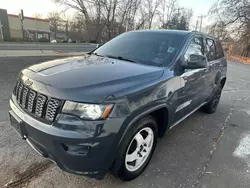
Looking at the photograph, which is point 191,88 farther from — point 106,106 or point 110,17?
point 110,17

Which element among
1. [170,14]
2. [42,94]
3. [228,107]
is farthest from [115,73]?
[170,14]

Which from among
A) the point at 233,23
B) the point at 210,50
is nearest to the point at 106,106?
the point at 210,50

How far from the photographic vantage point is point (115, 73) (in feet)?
7.63

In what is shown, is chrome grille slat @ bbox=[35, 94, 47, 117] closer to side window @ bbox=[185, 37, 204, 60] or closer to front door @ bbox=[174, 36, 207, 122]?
front door @ bbox=[174, 36, 207, 122]

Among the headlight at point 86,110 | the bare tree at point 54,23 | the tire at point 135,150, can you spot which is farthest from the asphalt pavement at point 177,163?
the bare tree at point 54,23

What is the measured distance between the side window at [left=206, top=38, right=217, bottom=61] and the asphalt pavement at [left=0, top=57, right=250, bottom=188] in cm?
139

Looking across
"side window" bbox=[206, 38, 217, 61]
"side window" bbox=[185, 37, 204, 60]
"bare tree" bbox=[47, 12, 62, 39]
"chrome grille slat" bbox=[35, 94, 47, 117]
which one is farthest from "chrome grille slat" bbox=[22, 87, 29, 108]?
"bare tree" bbox=[47, 12, 62, 39]

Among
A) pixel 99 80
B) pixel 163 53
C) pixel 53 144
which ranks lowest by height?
pixel 53 144

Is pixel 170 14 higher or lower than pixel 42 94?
higher

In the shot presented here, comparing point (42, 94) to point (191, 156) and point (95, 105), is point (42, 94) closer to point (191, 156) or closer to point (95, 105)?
point (95, 105)

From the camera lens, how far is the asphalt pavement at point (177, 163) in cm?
Answer: 240

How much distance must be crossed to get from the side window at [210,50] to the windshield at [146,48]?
1082mm

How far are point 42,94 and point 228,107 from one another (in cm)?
521

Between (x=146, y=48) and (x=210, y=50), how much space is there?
1760 millimetres
